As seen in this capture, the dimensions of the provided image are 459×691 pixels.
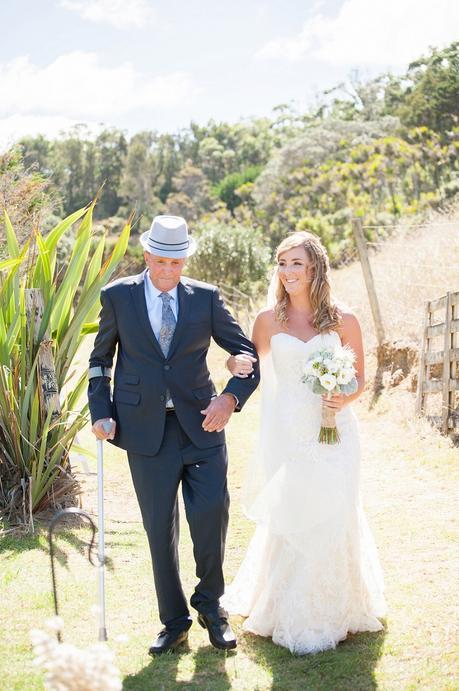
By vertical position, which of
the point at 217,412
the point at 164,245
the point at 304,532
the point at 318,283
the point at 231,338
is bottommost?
the point at 304,532

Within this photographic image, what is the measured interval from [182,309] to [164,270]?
0.68ft

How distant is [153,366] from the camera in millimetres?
4145

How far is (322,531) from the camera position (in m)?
4.37

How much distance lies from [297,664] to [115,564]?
7.03 ft

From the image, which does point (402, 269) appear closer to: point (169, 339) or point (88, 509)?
point (88, 509)

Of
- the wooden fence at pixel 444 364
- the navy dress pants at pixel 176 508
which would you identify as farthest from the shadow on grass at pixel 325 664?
the wooden fence at pixel 444 364

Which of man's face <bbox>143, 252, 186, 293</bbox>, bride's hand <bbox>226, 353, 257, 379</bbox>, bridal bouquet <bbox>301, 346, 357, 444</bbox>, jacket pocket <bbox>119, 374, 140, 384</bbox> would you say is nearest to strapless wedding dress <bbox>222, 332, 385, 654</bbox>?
bridal bouquet <bbox>301, 346, 357, 444</bbox>

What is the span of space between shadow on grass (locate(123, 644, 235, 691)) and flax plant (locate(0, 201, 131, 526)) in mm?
2572

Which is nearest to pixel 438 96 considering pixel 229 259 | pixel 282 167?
pixel 282 167

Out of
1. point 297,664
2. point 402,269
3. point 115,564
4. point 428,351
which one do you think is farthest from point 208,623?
point 402,269

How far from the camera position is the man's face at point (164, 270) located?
13.7ft

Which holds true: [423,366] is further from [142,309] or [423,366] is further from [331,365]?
[142,309]

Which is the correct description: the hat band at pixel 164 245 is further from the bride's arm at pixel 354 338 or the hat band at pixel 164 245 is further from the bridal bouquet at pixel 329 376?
the bride's arm at pixel 354 338

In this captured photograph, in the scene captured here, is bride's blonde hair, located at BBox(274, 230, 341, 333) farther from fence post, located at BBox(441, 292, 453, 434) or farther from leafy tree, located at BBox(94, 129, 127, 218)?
leafy tree, located at BBox(94, 129, 127, 218)
